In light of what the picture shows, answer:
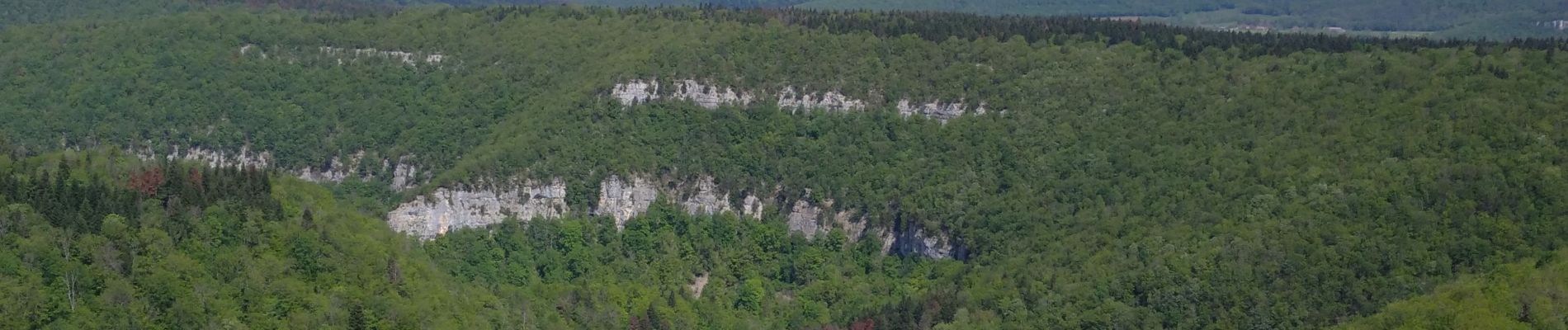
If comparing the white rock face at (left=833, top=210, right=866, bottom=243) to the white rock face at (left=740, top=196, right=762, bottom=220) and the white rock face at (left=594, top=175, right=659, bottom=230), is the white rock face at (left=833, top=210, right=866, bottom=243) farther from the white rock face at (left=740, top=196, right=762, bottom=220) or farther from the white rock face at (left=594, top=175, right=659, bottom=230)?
the white rock face at (left=594, top=175, right=659, bottom=230)

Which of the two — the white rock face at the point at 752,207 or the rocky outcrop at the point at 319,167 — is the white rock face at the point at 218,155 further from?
the white rock face at the point at 752,207

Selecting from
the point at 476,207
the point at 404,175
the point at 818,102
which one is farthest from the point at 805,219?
the point at 404,175

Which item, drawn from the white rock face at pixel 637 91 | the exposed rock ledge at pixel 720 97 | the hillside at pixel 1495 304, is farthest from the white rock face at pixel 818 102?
the hillside at pixel 1495 304

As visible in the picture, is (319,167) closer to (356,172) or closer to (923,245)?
(356,172)

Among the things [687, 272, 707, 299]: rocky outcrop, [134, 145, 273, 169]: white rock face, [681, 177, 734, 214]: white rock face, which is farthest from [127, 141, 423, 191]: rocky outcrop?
[687, 272, 707, 299]: rocky outcrop

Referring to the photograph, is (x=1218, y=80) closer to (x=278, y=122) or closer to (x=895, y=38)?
(x=895, y=38)
